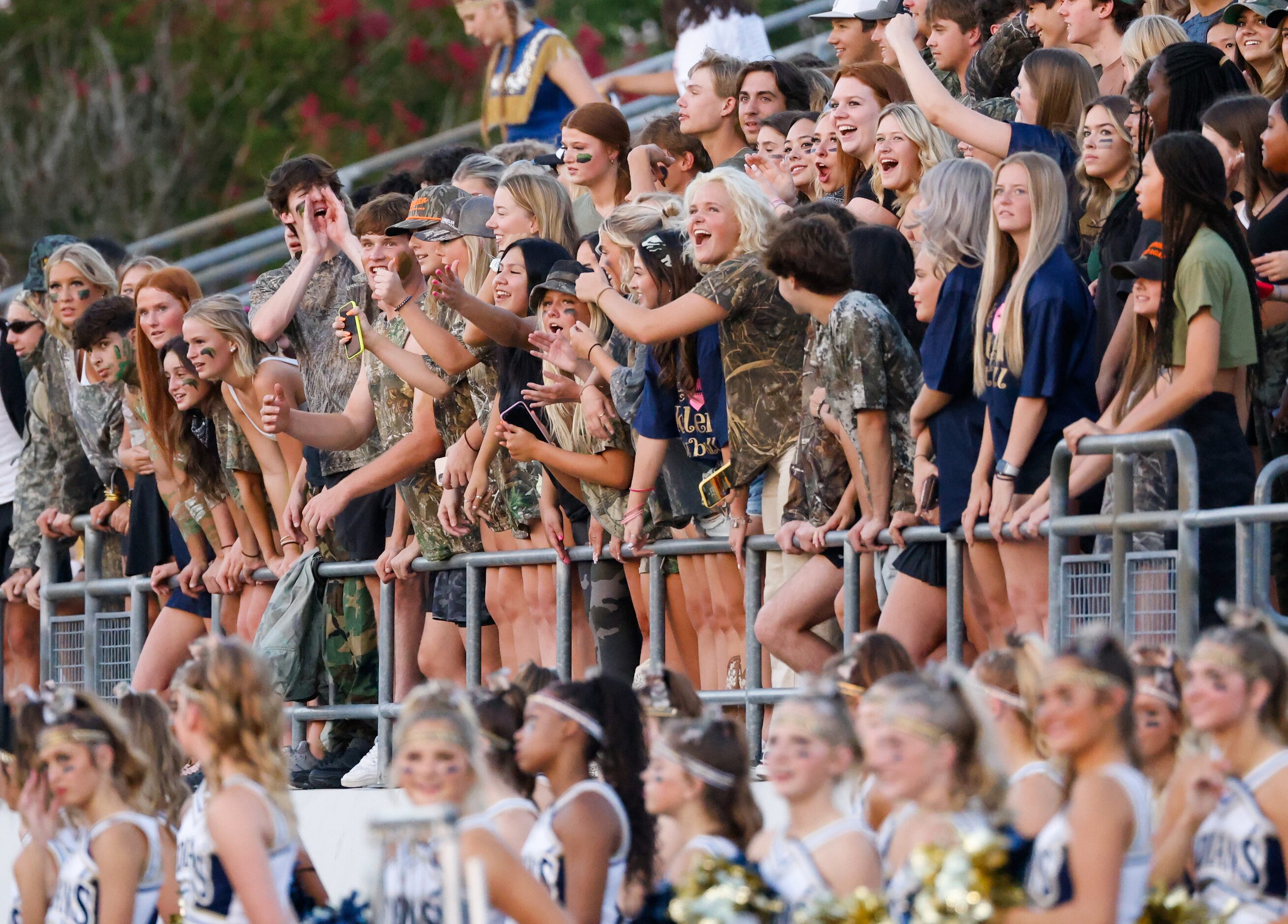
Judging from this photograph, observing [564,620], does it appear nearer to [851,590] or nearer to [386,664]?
[386,664]

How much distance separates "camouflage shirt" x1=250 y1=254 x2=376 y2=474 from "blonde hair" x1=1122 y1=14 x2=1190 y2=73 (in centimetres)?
318

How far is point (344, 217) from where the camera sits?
934 centimetres

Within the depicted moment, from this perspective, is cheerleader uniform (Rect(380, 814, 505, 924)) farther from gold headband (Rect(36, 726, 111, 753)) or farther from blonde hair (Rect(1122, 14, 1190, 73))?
blonde hair (Rect(1122, 14, 1190, 73))

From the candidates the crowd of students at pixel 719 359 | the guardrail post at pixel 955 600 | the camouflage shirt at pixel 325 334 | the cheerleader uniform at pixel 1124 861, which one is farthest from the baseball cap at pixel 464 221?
the cheerleader uniform at pixel 1124 861

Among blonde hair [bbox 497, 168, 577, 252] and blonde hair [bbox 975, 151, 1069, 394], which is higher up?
blonde hair [bbox 497, 168, 577, 252]

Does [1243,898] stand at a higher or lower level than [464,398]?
lower

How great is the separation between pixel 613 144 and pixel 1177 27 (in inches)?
90.5

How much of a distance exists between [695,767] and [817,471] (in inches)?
92.4

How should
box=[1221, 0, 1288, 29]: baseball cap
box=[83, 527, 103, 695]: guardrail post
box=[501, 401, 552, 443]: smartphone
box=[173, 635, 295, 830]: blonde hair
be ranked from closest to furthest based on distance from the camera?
box=[173, 635, 295, 830]: blonde hair → box=[1221, 0, 1288, 29]: baseball cap → box=[501, 401, 552, 443]: smartphone → box=[83, 527, 103, 695]: guardrail post

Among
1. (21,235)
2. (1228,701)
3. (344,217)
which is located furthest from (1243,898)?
(21,235)

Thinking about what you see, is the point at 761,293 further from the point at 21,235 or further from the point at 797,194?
the point at 21,235

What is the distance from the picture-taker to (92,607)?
9875 millimetres

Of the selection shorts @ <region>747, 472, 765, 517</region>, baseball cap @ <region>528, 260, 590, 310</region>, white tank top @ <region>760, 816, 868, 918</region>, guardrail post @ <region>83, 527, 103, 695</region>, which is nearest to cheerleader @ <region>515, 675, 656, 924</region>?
white tank top @ <region>760, 816, 868, 918</region>

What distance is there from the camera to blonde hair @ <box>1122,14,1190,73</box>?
25.9ft
